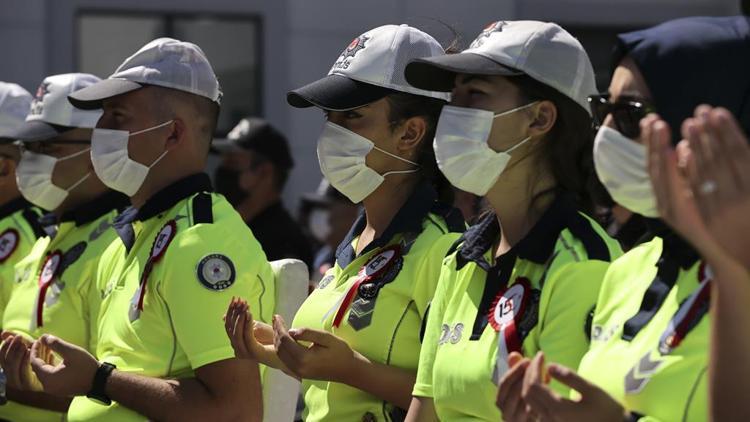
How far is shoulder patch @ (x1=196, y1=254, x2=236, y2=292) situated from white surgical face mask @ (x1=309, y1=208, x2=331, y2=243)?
6825 mm

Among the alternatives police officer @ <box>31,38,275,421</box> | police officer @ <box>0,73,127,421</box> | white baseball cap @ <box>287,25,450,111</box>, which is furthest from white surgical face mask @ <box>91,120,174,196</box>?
white baseball cap @ <box>287,25,450,111</box>

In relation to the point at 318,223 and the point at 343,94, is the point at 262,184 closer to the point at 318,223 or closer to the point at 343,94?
the point at 343,94

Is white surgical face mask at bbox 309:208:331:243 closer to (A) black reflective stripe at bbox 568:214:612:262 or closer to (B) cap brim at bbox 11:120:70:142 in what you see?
(B) cap brim at bbox 11:120:70:142

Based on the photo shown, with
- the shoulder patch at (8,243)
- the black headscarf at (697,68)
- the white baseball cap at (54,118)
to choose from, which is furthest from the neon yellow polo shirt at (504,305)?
the shoulder patch at (8,243)

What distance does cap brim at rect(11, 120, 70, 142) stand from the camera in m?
5.74

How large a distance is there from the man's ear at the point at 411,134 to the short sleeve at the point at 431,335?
2.00 feet

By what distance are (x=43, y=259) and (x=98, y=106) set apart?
2.42 ft

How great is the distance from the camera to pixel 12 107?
22.1ft

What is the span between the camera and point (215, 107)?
5000 millimetres

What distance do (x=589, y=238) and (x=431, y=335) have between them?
1.74ft

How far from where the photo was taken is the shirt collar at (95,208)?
5.45 metres

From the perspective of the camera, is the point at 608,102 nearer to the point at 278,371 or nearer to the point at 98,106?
the point at 278,371

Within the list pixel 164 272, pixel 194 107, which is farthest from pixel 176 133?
pixel 164 272

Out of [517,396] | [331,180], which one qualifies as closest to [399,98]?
[331,180]
